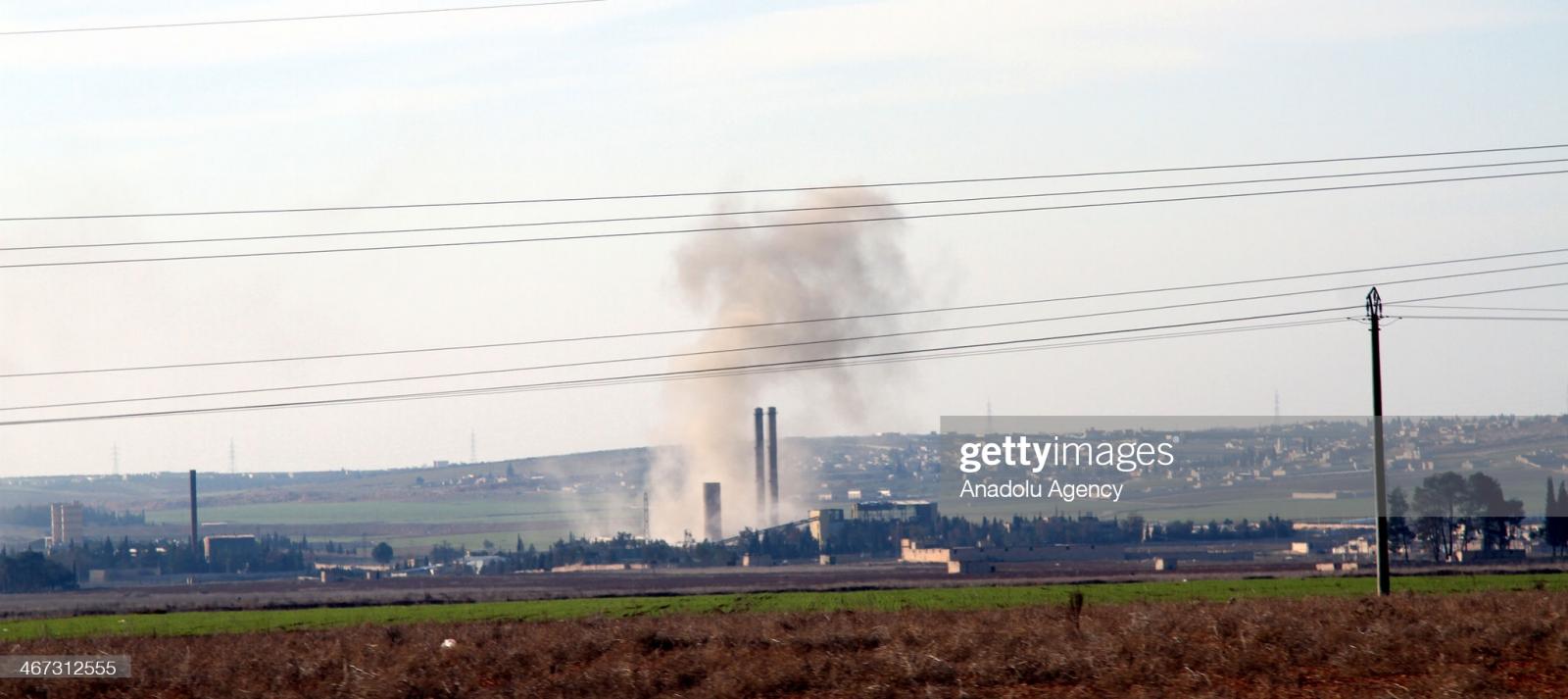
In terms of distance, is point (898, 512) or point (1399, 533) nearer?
point (1399, 533)

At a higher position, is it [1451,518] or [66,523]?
[1451,518]

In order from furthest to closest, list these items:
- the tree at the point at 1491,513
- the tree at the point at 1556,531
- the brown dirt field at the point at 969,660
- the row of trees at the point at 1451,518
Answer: the tree at the point at 1491,513
the row of trees at the point at 1451,518
the tree at the point at 1556,531
the brown dirt field at the point at 969,660

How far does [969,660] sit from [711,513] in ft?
350

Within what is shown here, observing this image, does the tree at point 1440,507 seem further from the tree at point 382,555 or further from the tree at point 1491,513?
the tree at point 382,555

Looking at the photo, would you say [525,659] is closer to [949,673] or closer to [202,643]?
[949,673]

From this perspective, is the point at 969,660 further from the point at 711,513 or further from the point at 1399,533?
the point at 711,513

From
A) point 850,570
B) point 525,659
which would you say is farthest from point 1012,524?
point 525,659

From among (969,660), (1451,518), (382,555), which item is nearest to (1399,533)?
(1451,518)

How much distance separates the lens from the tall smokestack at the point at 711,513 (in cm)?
12575

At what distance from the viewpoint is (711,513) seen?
127 meters

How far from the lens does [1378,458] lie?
35.4 metres

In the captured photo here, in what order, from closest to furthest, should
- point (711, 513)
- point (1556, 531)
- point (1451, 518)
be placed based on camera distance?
1. point (1556, 531)
2. point (1451, 518)
3. point (711, 513)

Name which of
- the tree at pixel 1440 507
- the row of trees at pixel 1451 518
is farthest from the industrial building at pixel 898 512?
the tree at pixel 1440 507

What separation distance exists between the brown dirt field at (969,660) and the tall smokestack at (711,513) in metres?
97.0
